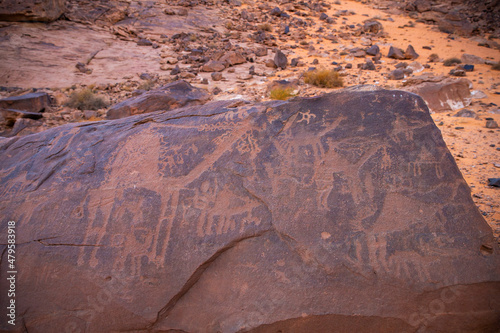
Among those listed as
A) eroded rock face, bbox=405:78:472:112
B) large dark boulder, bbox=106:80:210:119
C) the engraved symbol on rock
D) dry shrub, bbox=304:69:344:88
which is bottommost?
large dark boulder, bbox=106:80:210:119

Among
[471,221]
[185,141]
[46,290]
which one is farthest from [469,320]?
[46,290]

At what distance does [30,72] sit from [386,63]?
28.3ft

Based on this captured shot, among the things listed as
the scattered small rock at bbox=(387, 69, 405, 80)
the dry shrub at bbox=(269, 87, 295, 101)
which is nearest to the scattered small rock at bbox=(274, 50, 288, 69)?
the dry shrub at bbox=(269, 87, 295, 101)

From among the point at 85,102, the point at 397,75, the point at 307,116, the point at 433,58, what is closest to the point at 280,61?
the point at 397,75

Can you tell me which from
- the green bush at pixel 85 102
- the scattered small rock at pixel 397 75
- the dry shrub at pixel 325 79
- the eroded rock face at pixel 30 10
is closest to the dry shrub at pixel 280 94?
the dry shrub at pixel 325 79

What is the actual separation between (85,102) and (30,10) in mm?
5610

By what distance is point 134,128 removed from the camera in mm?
2508

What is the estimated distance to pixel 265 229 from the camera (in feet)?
6.24

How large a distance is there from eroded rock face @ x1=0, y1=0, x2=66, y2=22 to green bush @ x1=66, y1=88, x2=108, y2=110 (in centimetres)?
515

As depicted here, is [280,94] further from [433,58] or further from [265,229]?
[433,58]

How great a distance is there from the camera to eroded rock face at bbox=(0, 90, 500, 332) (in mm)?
1723

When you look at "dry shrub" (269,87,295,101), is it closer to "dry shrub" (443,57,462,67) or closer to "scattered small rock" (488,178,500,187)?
"scattered small rock" (488,178,500,187)

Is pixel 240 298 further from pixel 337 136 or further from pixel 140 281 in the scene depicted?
pixel 337 136

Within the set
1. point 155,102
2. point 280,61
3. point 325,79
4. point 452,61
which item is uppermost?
point 452,61
